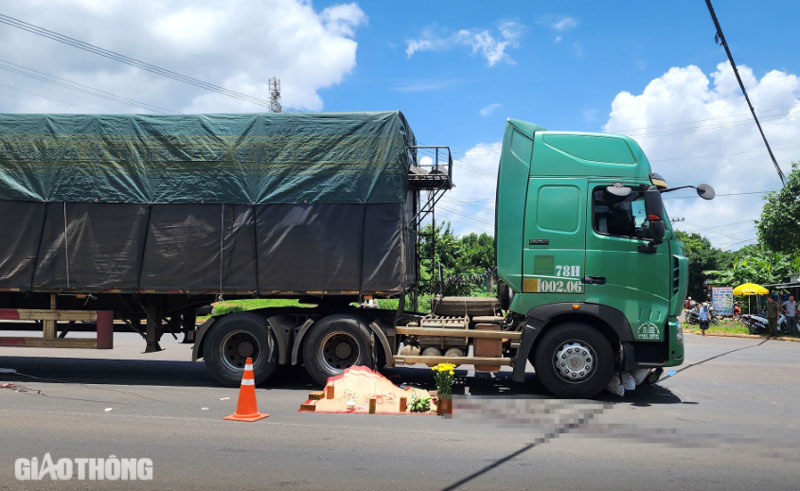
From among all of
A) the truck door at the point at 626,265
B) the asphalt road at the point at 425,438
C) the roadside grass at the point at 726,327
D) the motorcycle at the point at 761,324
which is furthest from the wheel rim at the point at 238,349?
the motorcycle at the point at 761,324

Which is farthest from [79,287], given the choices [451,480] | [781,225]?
[781,225]

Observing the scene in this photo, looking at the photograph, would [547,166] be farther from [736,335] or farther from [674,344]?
[736,335]

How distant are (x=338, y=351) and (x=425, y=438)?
3100mm

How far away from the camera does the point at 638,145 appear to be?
27.9ft

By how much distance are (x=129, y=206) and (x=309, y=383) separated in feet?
13.0

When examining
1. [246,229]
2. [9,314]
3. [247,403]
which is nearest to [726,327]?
[246,229]

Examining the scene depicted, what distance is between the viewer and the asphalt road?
5012mm

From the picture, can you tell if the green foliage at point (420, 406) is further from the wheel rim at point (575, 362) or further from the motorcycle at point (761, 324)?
the motorcycle at point (761, 324)

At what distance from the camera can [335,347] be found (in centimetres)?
917

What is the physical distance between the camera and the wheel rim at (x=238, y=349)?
9266 millimetres

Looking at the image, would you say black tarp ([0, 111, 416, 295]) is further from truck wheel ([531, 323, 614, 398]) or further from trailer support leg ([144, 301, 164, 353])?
truck wheel ([531, 323, 614, 398])

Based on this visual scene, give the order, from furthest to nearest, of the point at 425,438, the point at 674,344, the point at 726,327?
the point at 726,327, the point at 674,344, the point at 425,438

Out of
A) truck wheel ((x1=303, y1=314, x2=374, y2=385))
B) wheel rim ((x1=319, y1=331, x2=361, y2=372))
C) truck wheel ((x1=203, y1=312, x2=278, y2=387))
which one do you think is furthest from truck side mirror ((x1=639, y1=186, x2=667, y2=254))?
truck wheel ((x1=203, y1=312, x2=278, y2=387))

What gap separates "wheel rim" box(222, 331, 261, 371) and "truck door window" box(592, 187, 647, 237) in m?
5.36
